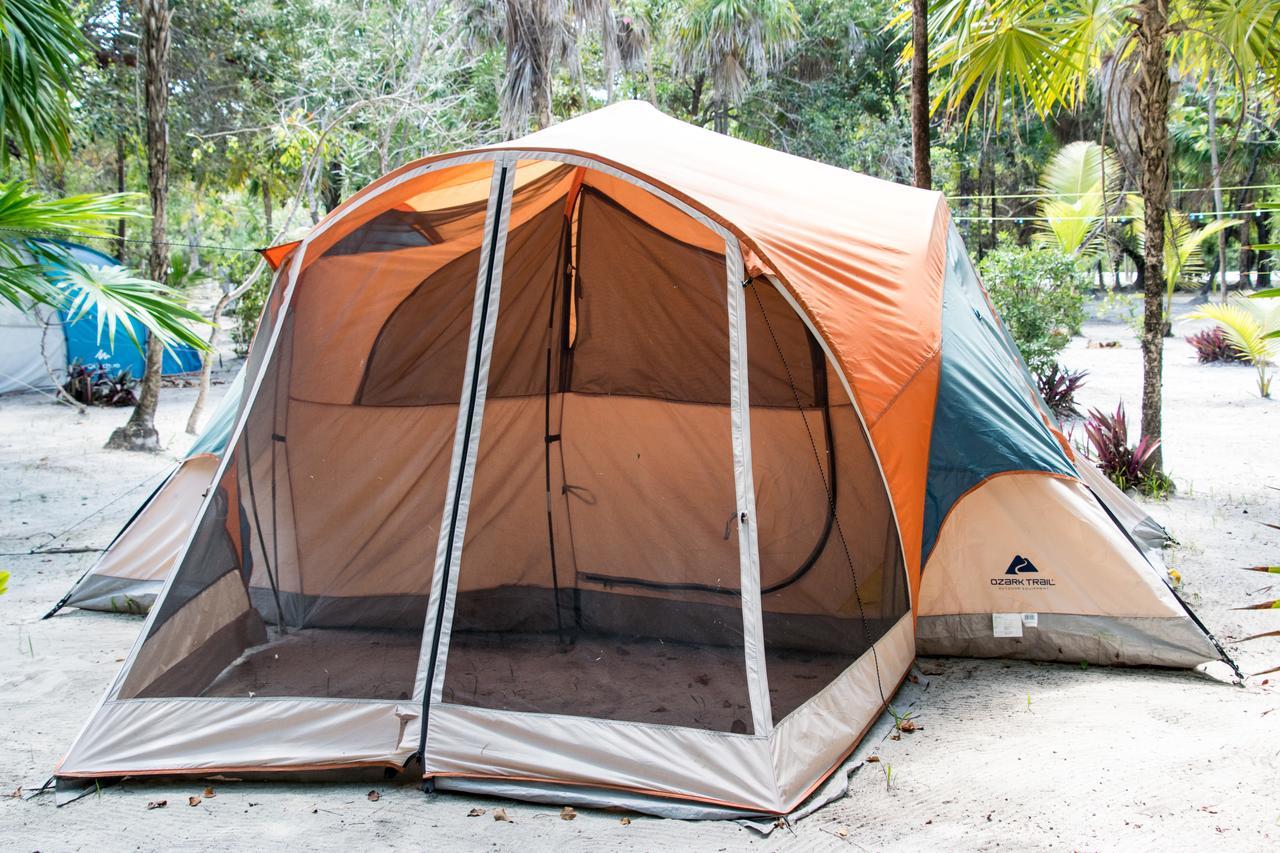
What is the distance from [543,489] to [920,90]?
4426 mm

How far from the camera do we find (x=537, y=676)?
3.60 m

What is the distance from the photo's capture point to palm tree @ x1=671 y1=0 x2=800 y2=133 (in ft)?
48.4

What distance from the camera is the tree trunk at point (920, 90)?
6781 millimetres

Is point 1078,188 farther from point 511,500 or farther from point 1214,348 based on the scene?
point 511,500

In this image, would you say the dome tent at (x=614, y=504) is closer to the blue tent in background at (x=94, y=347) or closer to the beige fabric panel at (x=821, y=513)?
the beige fabric panel at (x=821, y=513)

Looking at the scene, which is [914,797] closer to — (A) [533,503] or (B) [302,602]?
(A) [533,503]

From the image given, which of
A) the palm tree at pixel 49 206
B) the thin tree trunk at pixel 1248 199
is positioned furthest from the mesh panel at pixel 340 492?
the thin tree trunk at pixel 1248 199

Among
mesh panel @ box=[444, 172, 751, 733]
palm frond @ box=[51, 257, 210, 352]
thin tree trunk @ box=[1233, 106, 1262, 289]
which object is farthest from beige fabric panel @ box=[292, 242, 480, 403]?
thin tree trunk @ box=[1233, 106, 1262, 289]

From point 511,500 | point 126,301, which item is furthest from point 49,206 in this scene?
point 511,500

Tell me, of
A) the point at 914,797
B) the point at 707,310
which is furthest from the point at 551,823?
the point at 707,310

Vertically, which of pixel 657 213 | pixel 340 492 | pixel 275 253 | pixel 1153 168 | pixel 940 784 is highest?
pixel 1153 168

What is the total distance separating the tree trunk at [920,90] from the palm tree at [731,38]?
831 centimetres

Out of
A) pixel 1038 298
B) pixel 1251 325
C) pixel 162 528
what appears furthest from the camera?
pixel 1251 325

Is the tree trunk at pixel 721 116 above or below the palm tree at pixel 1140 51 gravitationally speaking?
above
